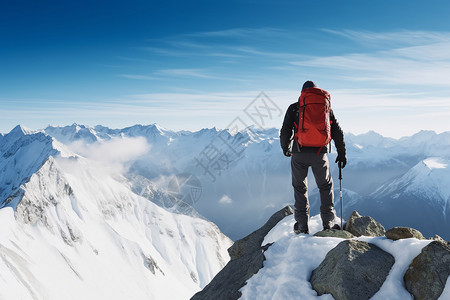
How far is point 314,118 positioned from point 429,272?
202 inches

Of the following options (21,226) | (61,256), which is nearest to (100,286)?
(61,256)

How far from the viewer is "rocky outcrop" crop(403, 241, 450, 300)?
6.54 metres

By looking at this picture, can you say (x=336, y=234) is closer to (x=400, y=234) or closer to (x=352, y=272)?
(x=400, y=234)

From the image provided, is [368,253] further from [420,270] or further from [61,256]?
[61,256]

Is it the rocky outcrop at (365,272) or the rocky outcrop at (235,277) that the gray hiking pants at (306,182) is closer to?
the rocky outcrop at (235,277)

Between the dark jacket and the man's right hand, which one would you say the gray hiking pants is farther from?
the man's right hand

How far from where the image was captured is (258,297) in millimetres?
8078

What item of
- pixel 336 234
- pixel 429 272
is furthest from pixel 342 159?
pixel 429 272

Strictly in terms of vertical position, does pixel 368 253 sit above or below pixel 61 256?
above

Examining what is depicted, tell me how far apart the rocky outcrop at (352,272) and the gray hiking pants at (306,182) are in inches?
114

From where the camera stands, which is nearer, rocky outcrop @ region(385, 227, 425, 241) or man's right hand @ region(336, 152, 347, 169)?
rocky outcrop @ region(385, 227, 425, 241)

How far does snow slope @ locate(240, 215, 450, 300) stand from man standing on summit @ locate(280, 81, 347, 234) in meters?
1.82

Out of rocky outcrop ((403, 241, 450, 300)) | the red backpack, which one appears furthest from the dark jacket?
rocky outcrop ((403, 241, 450, 300))

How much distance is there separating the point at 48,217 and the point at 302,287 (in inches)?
8537
